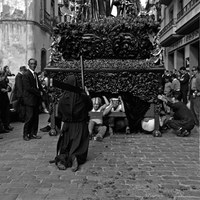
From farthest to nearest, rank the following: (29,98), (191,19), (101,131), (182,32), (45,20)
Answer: (45,20), (182,32), (191,19), (101,131), (29,98)

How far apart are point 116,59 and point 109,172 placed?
4198 mm

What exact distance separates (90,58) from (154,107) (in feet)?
7.09

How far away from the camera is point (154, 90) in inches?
318

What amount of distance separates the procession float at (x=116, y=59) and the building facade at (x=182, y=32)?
10074mm

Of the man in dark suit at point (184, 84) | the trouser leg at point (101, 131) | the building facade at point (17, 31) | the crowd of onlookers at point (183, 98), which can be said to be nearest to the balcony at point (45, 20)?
the building facade at point (17, 31)

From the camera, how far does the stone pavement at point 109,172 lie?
4.04 metres

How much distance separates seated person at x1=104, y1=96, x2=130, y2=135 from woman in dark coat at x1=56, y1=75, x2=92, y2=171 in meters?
2.82

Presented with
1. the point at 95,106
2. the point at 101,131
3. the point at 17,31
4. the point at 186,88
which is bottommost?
the point at 101,131

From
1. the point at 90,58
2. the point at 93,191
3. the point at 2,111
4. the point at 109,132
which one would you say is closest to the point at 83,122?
the point at 93,191

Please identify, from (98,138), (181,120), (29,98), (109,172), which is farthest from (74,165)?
(181,120)

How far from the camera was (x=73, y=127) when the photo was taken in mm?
5348

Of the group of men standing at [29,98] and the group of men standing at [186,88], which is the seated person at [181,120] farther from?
the group of men standing at [29,98]

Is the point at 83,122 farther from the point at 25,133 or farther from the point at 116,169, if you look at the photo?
the point at 25,133

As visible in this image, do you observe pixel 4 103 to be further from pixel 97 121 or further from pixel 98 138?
pixel 98 138
